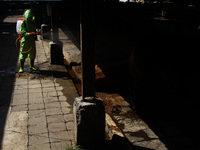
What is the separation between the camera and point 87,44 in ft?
12.5

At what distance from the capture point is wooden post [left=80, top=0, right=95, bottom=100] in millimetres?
3652

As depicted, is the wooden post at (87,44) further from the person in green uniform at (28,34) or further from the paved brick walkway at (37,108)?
the person in green uniform at (28,34)

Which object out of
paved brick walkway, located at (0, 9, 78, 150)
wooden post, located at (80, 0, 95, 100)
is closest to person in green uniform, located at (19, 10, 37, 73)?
paved brick walkway, located at (0, 9, 78, 150)

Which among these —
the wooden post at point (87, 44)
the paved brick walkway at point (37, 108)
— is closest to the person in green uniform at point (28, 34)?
the paved brick walkway at point (37, 108)

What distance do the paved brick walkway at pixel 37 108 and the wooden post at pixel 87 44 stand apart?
1.34 m

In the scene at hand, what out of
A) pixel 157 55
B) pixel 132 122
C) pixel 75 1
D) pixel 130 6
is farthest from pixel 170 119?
pixel 75 1

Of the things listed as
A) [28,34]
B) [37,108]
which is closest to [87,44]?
[37,108]

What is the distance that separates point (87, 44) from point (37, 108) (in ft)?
9.24

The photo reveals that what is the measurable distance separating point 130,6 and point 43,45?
8.70 meters

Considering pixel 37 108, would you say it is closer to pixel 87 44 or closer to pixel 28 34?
pixel 87 44

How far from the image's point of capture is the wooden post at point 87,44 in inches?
144

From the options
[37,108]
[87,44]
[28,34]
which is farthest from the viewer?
[28,34]

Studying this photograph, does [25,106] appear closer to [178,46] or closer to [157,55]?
[157,55]

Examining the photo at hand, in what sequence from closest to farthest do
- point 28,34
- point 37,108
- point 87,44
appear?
point 87,44
point 37,108
point 28,34
